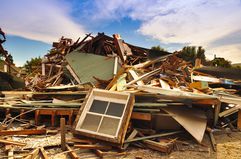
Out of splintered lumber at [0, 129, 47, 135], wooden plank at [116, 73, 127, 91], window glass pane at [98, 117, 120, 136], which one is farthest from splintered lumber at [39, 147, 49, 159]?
wooden plank at [116, 73, 127, 91]

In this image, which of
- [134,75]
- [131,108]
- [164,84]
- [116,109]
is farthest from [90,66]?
[131,108]

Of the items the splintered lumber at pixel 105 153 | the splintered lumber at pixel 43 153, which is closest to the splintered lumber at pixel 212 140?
the splintered lumber at pixel 105 153

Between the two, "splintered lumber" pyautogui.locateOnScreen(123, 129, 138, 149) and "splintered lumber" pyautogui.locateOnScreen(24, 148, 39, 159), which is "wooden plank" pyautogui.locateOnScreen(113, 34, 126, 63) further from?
"splintered lumber" pyautogui.locateOnScreen(24, 148, 39, 159)

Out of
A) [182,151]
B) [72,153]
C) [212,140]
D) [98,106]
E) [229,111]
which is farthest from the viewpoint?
[229,111]

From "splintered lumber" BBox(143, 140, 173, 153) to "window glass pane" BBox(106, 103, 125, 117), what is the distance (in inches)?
35.7

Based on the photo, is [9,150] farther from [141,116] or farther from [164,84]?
[164,84]

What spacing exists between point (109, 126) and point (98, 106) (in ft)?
2.37

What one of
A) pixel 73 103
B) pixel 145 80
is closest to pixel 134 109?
pixel 73 103

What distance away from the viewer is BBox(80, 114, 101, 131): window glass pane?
17.0ft

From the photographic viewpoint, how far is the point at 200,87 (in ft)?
23.3

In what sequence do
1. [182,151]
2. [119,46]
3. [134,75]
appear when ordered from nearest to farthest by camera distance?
[182,151]
[134,75]
[119,46]

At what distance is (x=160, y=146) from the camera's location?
4660 mm

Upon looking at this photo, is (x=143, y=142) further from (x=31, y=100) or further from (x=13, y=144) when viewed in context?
(x=31, y=100)

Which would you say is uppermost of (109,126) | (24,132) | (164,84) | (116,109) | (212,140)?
(164,84)
